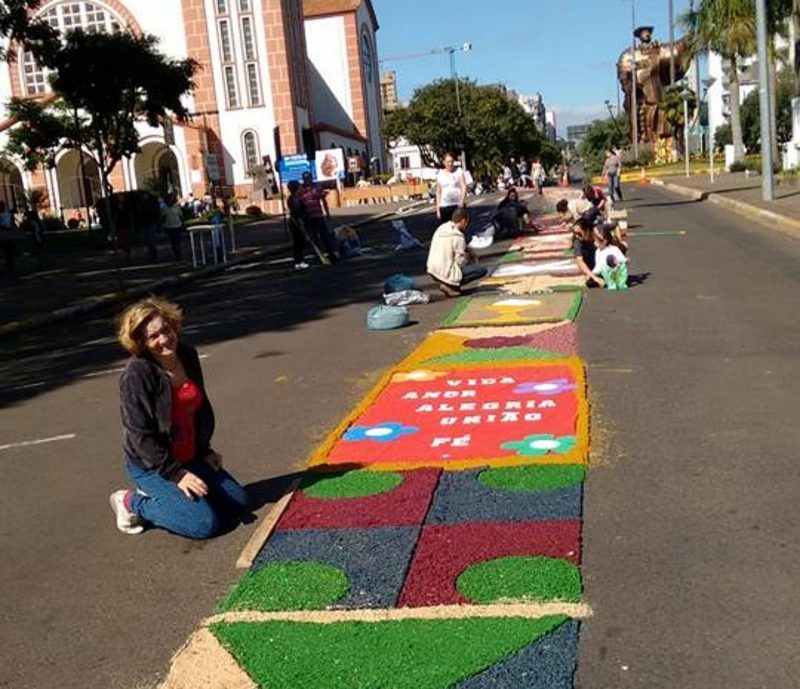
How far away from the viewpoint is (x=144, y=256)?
26906 mm

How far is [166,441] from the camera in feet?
16.1

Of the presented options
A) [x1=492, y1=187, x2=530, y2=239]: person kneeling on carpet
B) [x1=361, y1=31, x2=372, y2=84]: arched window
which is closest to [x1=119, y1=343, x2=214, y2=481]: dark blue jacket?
[x1=492, y1=187, x2=530, y2=239]: person kneeling on carpet

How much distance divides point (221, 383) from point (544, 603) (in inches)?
215

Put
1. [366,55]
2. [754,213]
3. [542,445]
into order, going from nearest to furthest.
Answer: [542,445], [754,213], [366,55]

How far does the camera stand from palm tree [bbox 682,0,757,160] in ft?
124

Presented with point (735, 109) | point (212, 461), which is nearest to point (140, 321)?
point (212, 461)

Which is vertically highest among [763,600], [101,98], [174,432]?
[101,98]

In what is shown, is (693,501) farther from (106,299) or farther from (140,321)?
(106,299)

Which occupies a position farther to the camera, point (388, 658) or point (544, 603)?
point (544, 603)

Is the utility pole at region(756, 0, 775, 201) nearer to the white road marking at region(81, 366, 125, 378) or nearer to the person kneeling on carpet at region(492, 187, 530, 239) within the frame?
the person kneeling on carpet at region(492, 187, 530, 239)

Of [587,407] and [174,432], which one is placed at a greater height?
[174,432]

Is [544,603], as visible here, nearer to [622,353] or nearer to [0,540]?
[0,540]

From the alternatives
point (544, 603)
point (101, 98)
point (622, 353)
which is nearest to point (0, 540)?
point (544, 603)

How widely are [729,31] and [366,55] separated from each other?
1917 inches
